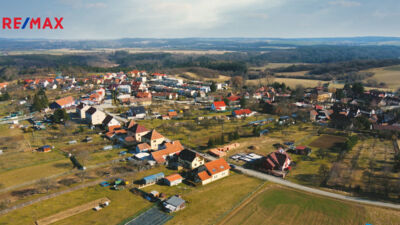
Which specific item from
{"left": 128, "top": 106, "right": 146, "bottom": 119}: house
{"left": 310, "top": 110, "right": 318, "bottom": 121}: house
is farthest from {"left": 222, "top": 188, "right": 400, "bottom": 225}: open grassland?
{"left": 128, "top": 106, "right": 146, "bottom": 119}: house

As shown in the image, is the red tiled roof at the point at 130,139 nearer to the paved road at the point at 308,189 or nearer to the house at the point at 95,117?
the house at the point at 95,117

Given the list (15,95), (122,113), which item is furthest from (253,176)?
(15,95)

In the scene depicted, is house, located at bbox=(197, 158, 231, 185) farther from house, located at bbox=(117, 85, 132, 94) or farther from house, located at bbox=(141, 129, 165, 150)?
house, located at bbox=(117, 85, 132, 94)

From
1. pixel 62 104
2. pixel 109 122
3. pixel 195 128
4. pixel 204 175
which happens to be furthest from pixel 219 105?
pixel 62 104

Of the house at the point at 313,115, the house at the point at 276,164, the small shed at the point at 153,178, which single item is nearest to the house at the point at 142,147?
the small shed at the point at 153,178

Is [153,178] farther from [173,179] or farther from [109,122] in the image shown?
[109,122]

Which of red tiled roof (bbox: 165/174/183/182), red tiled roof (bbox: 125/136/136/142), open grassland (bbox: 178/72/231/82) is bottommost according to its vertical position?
red tiled roof (bbox: 165/174/183/182)
